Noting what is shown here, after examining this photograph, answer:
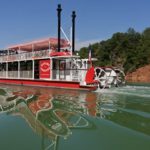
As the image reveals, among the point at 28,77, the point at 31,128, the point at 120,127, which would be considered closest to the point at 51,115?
the point at 31,128

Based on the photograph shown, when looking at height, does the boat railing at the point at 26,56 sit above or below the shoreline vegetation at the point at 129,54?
below

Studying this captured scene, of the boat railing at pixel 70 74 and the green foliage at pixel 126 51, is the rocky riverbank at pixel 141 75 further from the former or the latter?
the boat railing at pixel 70 74

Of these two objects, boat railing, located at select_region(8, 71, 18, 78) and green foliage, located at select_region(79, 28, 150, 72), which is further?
green foliage, located at select_region(79, 28, 150, 72)

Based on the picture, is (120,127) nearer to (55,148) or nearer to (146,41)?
(55,148)

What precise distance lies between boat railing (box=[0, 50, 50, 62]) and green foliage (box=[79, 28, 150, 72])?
37.9 meters

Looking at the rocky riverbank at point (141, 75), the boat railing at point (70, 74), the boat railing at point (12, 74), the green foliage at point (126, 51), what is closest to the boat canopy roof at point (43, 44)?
the boat railing at point (12, 74)

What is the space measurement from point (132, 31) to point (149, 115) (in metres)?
69.2

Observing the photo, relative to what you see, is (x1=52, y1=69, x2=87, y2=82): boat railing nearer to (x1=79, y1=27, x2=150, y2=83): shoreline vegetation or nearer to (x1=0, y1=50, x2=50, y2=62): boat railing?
(x1=0, y1=50, x2=50, y2=62): boat railing

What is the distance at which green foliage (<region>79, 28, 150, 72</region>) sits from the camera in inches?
2764

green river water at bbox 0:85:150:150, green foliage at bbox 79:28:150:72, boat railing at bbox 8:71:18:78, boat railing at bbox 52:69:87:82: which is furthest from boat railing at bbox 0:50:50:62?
green foliage at bbox 79:28:150:72

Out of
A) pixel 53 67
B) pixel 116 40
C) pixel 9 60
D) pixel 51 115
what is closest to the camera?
pixel 51 115

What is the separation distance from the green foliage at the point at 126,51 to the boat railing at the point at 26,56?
37860mm

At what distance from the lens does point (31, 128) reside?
9289mm

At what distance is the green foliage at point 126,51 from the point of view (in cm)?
7020
